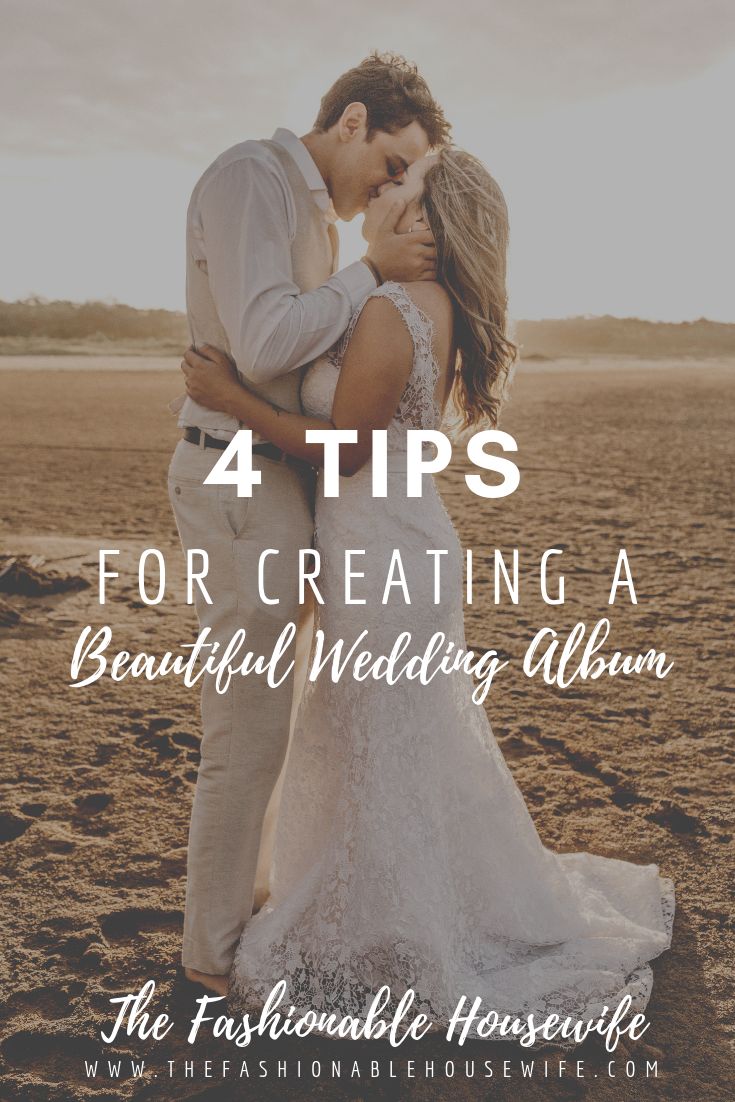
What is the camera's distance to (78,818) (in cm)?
392

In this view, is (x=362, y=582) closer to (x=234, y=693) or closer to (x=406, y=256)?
(x=234, y=693)

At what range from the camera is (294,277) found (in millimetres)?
2697

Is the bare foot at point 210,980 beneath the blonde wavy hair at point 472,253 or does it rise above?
beneath

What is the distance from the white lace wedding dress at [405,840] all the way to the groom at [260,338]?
0.45ft

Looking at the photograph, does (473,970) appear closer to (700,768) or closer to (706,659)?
(700,768)

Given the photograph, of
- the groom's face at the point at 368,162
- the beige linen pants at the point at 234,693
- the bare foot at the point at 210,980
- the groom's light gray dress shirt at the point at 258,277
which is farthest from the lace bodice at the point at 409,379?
the bare foot at the point at 210,980

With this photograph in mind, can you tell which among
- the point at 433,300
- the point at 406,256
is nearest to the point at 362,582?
the point at 433,300

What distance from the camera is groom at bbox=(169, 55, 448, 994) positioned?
2.48 m

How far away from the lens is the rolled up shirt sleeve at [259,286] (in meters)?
2.45

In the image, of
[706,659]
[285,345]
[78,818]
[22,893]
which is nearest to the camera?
[285,345]

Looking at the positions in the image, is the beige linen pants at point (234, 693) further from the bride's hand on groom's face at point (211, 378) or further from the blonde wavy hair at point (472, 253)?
the blonde wavy hair at point (472, 253)

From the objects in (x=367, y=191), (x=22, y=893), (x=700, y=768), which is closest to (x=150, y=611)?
(x=22, y=893)

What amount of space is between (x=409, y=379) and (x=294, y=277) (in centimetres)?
42

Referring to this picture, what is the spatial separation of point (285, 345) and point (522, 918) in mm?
1912
